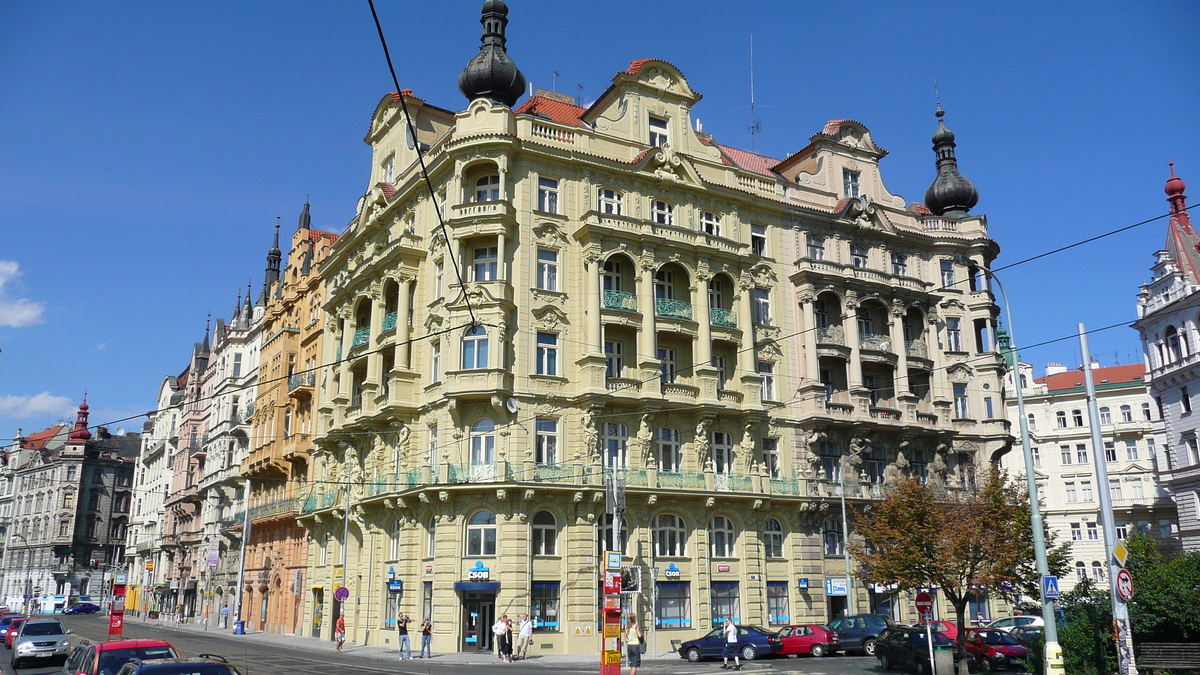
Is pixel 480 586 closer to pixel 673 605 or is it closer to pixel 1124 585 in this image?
pixel 673 605

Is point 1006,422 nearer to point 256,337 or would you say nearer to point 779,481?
point 779,481

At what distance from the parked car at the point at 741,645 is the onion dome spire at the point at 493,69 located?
2492cm

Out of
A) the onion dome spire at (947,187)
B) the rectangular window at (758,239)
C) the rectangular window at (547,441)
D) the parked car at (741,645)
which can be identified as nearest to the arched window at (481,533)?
the rectangular window at (547,441)

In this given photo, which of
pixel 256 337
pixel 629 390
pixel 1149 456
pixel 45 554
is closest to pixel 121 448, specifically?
pixel 45 554

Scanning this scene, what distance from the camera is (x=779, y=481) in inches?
1727

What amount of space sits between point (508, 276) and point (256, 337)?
131 feet

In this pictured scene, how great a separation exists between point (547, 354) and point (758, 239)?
569 inches

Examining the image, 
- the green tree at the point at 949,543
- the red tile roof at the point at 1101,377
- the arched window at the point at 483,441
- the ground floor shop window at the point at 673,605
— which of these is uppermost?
the red tile roof at the point at 1101,377

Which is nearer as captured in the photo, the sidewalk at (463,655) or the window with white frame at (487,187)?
the sidewalk at (463,655)

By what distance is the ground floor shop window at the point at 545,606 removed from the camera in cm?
3678

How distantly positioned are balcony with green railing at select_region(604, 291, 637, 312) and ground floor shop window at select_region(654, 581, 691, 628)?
12.3 meters

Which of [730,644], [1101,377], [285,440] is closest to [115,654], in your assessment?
[730,644]

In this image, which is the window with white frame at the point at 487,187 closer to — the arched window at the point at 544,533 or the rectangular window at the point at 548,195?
the rectangular window at the point at 548,195

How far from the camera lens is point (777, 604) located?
4291 centimetres
